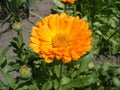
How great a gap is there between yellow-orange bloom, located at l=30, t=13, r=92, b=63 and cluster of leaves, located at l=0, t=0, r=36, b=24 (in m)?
1.29

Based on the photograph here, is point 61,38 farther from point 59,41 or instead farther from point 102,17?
Result: point 102,17

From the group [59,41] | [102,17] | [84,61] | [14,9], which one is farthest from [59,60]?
[102,17]

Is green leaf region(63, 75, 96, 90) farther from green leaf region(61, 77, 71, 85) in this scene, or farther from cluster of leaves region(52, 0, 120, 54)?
cluster of leaves region(52, 0, 120, 54)

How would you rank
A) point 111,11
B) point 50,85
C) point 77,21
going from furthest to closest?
point 111,11
point 50,85
point 77,21

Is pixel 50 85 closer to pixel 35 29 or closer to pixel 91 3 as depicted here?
pixel 35 29

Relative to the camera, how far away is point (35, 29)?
2.00 m

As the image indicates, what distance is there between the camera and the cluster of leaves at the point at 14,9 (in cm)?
338

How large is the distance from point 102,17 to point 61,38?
5.11 feet

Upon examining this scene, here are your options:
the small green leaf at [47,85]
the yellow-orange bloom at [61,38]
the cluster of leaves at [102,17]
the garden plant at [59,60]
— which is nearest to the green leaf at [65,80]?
the garden plant at [59,60]

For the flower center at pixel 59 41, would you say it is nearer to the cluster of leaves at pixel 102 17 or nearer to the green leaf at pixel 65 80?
the green leaf at pixel 65 80

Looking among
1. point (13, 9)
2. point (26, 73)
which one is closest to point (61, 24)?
point (26, 73)

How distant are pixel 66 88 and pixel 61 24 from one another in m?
0.43

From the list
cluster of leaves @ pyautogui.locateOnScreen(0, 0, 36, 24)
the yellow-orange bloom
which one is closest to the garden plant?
the yellow-orange bloom

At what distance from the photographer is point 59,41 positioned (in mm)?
2074
